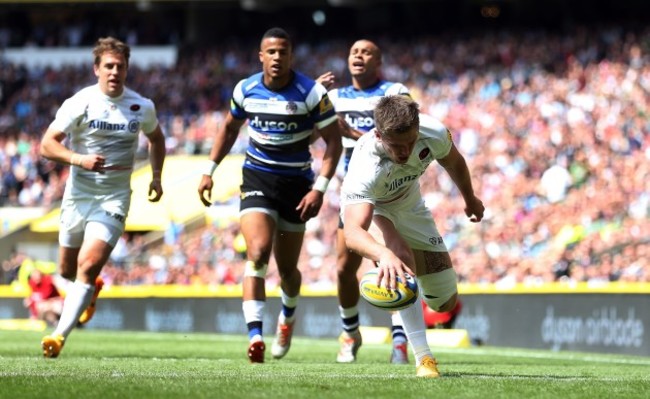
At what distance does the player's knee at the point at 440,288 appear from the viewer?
28.9ft

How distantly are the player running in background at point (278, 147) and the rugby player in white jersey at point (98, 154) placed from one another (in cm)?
95

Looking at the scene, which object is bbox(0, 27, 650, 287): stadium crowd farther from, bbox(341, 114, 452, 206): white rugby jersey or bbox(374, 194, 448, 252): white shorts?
bbox(341, 114, 452, 206): white rugby jersey

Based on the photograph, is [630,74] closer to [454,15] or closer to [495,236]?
[495,236]

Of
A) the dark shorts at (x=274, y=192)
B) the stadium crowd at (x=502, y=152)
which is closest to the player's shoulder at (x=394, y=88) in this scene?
the dark shorts at (x=274, y=192)

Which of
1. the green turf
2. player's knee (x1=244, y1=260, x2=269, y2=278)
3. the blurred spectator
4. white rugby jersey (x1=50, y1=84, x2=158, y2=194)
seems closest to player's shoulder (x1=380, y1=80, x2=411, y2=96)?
player's knee (x1=244, y1=260, x2=269, y2=278)

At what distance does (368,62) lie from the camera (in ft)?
37.5

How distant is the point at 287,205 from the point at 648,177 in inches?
508

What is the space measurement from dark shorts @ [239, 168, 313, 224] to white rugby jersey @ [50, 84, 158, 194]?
1.23 meters

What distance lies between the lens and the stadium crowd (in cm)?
2147

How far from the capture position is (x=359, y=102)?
11477 mm

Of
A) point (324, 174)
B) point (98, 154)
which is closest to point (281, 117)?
point (324, 174)

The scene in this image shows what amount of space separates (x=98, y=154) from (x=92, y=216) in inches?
21.6

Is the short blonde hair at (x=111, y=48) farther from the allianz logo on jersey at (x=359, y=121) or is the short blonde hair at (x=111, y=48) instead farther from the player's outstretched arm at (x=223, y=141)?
the allianz logo on jersey at (x=359, y=121)

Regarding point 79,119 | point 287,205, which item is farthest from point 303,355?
point 79,119
